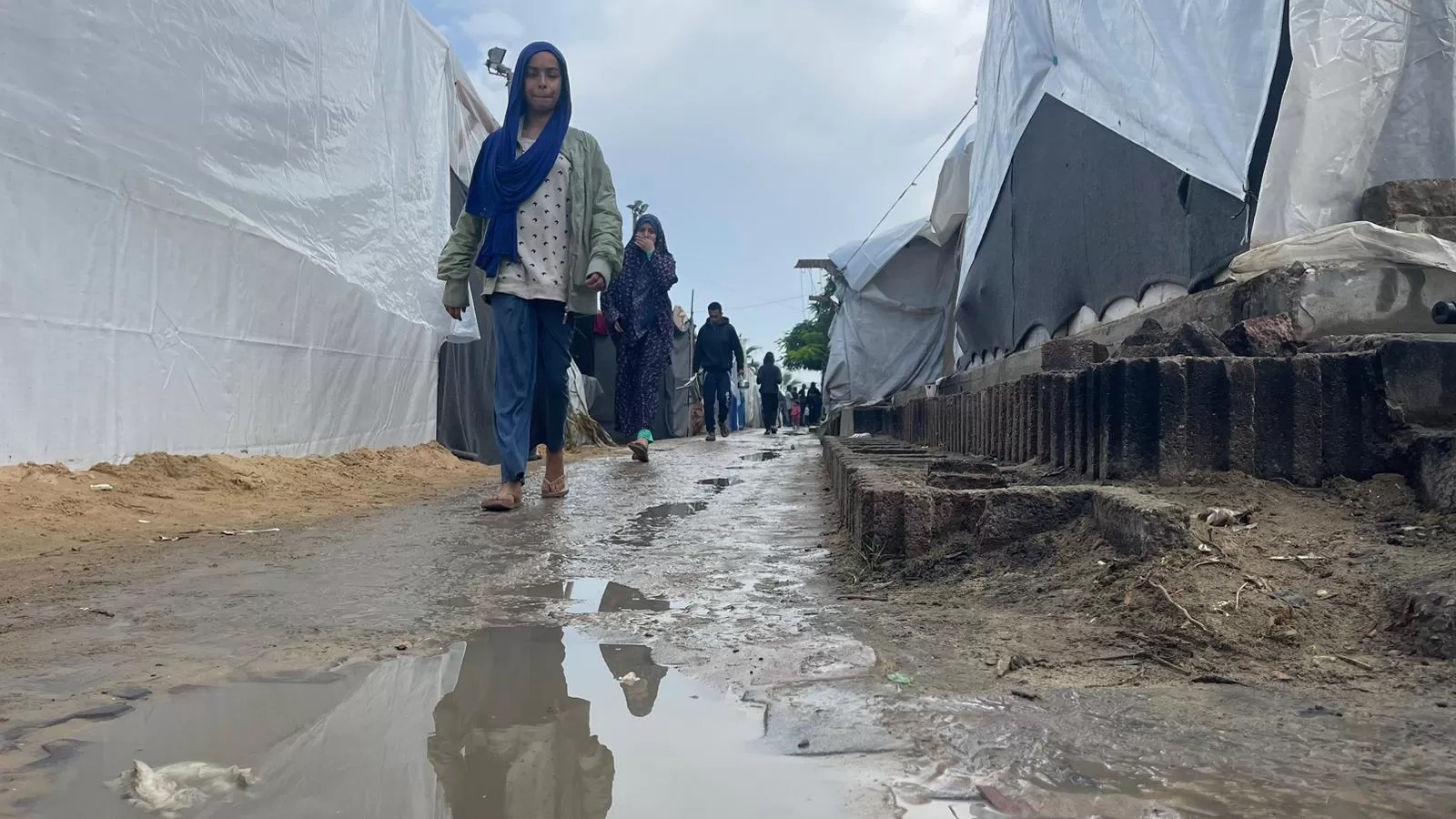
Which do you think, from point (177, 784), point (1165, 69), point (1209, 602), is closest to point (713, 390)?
point (1165, 69)

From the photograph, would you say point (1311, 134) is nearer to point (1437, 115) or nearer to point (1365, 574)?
point (1437, 115)

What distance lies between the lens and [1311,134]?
355 cm

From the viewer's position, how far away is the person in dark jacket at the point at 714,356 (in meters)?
11.8

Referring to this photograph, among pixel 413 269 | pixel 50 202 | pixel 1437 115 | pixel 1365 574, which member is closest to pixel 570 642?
pixel 1365 574

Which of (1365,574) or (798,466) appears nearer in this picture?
(1365,574)

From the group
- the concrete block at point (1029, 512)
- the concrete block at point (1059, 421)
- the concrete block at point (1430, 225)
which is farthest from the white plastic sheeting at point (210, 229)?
the concrete block at point (1430, 225)

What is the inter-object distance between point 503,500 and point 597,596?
1.75m

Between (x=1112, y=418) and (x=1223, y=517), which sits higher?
(x=1112, y=418)

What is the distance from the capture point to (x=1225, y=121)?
155 inches

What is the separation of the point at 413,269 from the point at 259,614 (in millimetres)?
5302

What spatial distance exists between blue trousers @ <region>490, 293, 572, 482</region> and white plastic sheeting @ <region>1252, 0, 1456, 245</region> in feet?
9.50

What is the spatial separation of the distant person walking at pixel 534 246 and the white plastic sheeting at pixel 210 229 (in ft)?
4.24

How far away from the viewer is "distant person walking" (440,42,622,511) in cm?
394

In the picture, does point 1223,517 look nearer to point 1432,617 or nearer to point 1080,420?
point 1432,617
